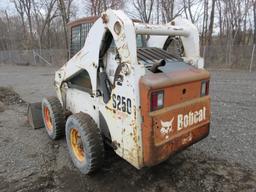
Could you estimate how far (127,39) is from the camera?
84.4 inches

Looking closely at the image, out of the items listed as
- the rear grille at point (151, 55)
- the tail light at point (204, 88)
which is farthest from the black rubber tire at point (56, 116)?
the tail light at point (204, 88)

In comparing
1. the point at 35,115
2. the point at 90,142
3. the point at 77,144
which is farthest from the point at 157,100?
the point at 35,115

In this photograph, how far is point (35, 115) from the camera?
466cm

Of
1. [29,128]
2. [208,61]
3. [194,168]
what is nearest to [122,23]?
[194,168]

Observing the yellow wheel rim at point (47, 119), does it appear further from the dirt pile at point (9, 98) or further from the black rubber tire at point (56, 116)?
the dirt pile at point (9, 98)

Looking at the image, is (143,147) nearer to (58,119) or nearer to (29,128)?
(58,119)

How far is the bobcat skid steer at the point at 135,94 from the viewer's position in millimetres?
2152

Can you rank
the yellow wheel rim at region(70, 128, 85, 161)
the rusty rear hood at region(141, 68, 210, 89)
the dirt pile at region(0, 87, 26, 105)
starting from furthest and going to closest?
the dirt pile at region(0, 87, 26, 105) < the yellow wheel rim at region(70, 128, 85, 161) < the rusty rear hood at region(141, 68, 210, 89)

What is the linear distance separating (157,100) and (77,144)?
1536mm

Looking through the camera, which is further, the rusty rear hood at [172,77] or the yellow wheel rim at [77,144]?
the yellow wheel rim at [77,144]

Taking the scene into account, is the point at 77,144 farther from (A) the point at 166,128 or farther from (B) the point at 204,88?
(B) the point at 204,88

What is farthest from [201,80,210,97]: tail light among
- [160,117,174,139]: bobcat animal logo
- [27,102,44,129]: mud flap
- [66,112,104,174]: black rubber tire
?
[27,102,44,129]: mud flap

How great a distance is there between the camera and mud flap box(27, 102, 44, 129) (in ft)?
15.2

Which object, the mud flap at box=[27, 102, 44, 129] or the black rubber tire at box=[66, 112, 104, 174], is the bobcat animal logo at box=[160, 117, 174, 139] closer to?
the black rubber tire at box=[66, 112, 104, 174]
